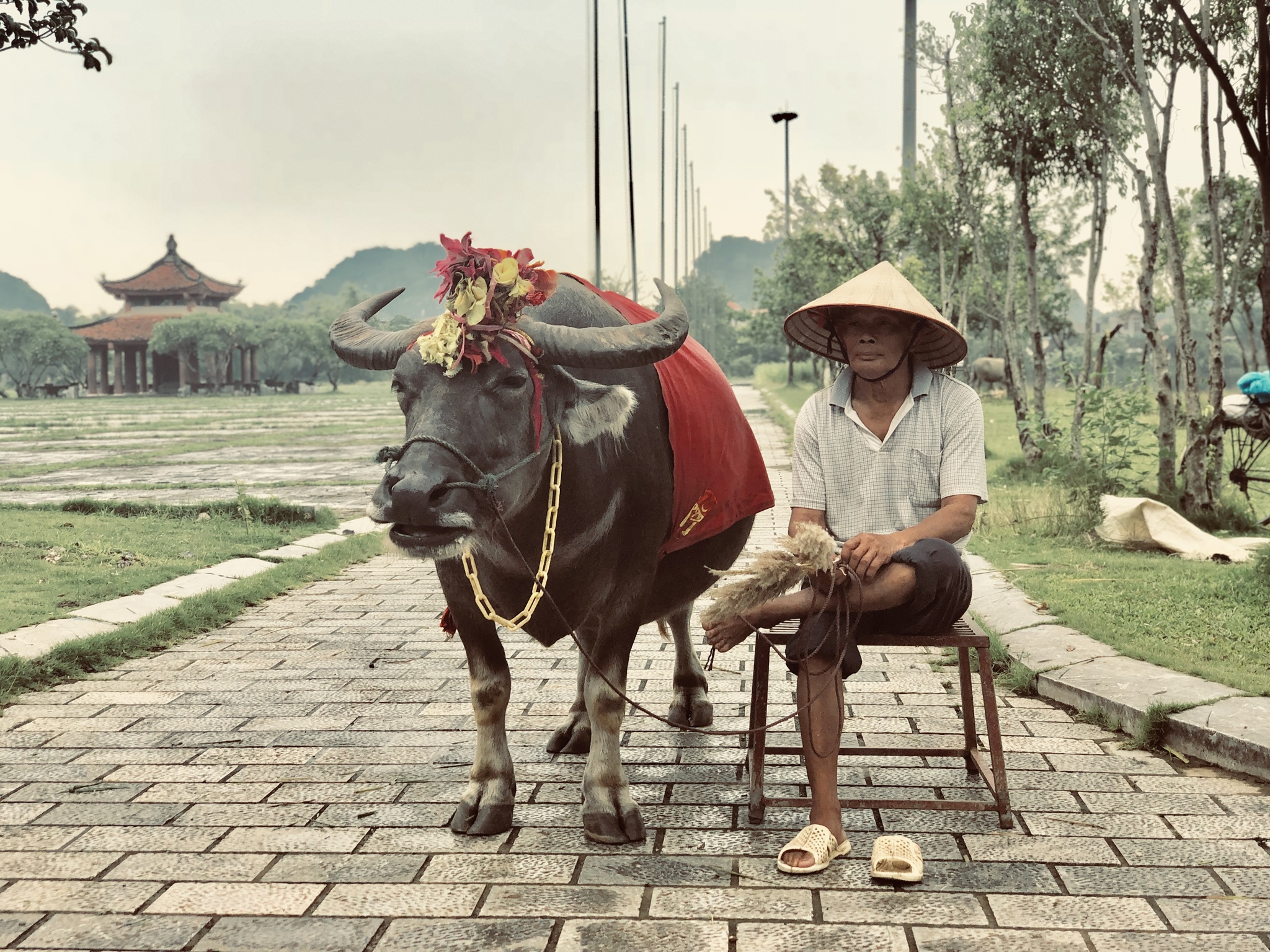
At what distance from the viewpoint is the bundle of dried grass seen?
3.17 meters

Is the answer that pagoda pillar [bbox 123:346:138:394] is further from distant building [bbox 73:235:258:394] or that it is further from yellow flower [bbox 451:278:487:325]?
yellow flower [bbox 451:278:487:325]

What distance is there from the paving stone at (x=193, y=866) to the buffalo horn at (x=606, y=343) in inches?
65.3

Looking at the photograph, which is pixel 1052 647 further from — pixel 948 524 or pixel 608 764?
pixel 608 764

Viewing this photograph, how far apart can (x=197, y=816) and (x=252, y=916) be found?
825 millimetres

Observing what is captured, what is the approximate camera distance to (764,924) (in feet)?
9.15

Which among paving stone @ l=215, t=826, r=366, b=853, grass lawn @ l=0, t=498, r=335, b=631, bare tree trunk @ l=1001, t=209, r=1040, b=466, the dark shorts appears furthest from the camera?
bare tree trunk @ l=1001, t=209, r=1040, b=466

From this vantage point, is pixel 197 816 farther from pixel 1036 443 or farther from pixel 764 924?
pixel 1036 443

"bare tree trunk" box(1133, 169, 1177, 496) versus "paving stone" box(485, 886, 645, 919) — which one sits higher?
"bare tree trunk" box(1133, 169, 1177, 496)

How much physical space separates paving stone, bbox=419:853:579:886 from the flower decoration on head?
1407mm

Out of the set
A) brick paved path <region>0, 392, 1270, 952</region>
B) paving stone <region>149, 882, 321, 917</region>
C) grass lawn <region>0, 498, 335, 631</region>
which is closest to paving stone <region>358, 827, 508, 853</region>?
brick paved path <region>0, 392, 1270, 952</region>

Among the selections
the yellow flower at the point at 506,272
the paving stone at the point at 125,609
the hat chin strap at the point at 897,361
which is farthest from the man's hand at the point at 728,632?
the paving stone at the point at 125,609

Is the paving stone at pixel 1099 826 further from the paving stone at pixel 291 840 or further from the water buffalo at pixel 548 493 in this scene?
the paving stone at pixel 291 840

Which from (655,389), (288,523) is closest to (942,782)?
(655,389)

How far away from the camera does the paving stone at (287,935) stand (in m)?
2.69
